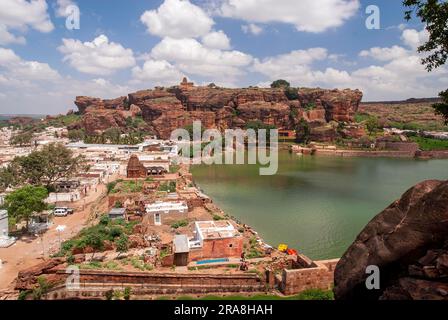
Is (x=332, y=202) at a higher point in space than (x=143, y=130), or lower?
lower

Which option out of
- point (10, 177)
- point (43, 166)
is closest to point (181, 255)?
point (10, 177)

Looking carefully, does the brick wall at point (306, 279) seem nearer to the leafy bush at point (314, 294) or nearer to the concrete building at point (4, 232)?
the leafy bush at point (314, 294)

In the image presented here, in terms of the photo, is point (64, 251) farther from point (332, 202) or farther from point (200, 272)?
point (332, 202)

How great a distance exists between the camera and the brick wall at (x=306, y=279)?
12.4 m

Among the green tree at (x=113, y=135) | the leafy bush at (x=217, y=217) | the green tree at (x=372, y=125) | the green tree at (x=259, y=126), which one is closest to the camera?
the leafy bush at (x=217, y=217)

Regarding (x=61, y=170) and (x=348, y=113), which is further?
(x=348, y=113)

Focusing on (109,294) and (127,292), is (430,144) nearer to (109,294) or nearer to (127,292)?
(127,292)

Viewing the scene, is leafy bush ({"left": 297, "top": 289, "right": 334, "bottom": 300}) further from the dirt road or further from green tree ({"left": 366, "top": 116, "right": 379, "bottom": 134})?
green tree ({"left": 366, "top": 116, "right": 379, "bottom": 134})

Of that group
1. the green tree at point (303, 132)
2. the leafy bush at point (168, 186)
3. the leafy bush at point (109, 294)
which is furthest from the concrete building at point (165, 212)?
the green tree at point (303, 132)

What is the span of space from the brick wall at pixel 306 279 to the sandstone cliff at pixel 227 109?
233 feet

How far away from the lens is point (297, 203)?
29.4 metres
